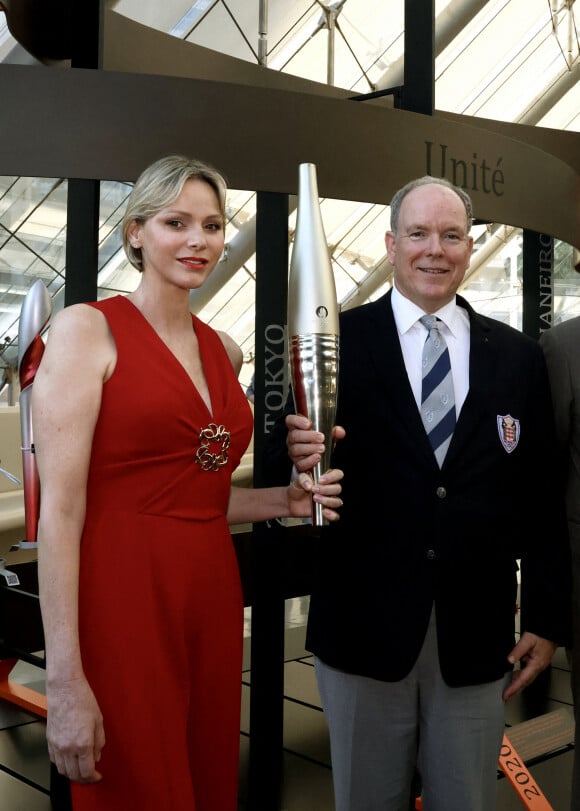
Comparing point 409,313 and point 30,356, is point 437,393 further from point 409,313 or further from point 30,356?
point 30,356

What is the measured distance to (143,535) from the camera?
1797 mm

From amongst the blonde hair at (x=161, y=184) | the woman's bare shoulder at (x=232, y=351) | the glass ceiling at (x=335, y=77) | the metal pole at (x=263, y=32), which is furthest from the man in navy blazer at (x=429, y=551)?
the metal pole at (x=263, y=32)

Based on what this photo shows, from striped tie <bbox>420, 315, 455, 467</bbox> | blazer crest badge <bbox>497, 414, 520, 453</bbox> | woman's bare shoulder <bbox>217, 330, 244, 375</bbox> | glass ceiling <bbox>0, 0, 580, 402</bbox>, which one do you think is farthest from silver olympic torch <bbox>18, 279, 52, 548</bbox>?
glass ceiling <bbox>0, 0, 580, 402</bbox>

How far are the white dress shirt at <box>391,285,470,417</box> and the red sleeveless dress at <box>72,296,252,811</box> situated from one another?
1.69 ft

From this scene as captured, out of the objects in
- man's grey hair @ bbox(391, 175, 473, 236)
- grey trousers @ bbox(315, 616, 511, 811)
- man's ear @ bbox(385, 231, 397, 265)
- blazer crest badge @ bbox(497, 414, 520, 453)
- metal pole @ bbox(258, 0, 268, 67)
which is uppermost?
metal pole @ bbox(258, 0, 268, 67)

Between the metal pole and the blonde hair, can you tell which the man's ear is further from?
the metal pole

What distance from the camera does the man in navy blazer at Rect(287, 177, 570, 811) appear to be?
6.59 ft

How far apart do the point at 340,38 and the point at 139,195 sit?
37.0ft

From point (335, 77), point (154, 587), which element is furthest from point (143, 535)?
point (335, 77)

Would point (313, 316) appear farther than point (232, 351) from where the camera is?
No

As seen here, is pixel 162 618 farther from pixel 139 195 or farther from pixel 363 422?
pixel 139 195

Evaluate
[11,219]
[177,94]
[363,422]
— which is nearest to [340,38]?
[11,219]

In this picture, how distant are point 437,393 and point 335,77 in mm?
11582

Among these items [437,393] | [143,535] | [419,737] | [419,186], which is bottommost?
A: [419,737]
